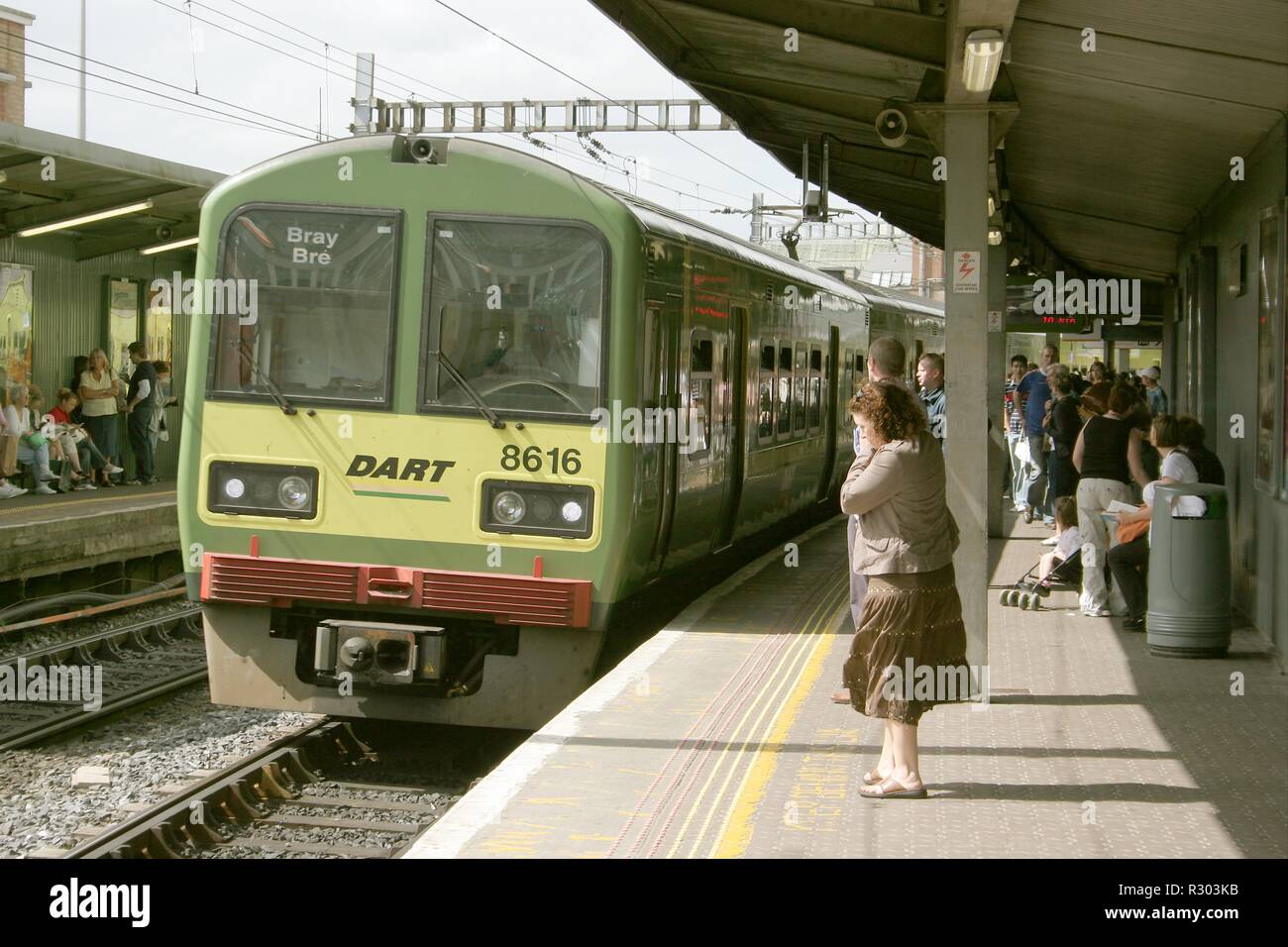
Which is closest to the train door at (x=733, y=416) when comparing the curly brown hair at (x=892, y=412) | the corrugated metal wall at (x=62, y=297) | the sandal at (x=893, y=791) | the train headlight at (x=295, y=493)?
the train headlight at (x=295, y=493)

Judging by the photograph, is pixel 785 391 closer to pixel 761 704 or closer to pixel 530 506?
pixel 530 506

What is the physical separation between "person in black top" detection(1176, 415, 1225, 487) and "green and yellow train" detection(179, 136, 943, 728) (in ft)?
11.1

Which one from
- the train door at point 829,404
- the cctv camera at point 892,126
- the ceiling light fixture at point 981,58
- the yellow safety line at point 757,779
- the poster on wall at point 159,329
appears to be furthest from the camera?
the poster on wall at point 159,329

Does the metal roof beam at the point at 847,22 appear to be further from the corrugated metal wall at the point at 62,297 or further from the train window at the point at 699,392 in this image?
the corrugated metal wall at the point at 62,297

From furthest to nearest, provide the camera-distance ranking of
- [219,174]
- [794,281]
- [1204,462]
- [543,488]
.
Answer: [219,174] < [794,281] < [1204,462] < [543,488]

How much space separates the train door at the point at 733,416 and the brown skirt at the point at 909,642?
455cm

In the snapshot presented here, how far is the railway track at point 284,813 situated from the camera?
7203 mm

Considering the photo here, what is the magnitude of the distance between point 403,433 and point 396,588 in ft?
2.58

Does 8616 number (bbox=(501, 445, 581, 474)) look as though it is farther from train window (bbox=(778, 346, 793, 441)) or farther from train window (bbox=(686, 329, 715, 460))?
train window (bbox=(778, 346, 793, 441))

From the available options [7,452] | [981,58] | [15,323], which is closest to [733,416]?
[981,58]

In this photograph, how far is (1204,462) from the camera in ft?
31.8

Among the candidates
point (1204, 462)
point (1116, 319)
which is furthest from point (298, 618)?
point (1116, 319)
